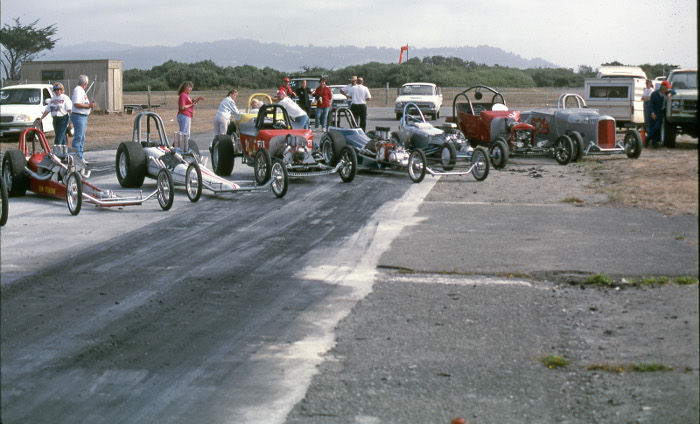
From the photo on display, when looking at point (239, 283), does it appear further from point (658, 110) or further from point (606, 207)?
point (658, 110)

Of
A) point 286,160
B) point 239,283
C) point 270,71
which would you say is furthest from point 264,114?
point 270,71

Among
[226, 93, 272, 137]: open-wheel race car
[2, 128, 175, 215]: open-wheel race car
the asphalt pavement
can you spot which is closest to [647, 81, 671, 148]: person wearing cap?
[226, 93, 272, 137]: open-wheel race car

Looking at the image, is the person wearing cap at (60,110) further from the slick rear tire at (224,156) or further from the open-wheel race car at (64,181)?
the open-wheel race car at (64,181)

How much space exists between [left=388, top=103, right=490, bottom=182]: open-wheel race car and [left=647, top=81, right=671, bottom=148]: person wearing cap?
6.84 meters

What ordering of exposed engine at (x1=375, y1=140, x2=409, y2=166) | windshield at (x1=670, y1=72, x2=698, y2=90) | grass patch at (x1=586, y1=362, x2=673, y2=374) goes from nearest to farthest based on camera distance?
grass patch at (x1=586, y1=362, x2=673, y2=374), exposed engine at (x1=375, y1=140, x2=409, y2=166), windshield at (x1=670, y1=72, x2=698, y2=90)

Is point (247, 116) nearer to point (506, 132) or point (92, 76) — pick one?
point (506, 132)

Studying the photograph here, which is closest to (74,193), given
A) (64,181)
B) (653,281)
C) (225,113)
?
(64,181)

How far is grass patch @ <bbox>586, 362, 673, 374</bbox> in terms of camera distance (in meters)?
5.76

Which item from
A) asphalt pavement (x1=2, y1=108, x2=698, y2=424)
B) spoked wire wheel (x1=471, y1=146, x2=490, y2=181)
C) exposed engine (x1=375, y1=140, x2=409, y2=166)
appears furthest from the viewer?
exposed engine (x1=375, y1=140, x2=409, y2=166)

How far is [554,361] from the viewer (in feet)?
19.9

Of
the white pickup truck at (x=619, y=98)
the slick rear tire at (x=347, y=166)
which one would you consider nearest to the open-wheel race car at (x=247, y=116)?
the slick rear tire at (x=347, y=166)

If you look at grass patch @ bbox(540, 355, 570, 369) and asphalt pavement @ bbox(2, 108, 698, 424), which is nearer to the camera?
asphalt pavement @ bbox(2, 108, 698, 424)

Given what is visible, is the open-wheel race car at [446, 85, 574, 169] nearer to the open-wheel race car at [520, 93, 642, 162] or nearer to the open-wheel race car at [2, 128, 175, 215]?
the open-wheel race car at [520, 93, 642, 162]

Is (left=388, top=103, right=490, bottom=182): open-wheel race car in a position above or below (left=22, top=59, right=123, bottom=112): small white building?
below
